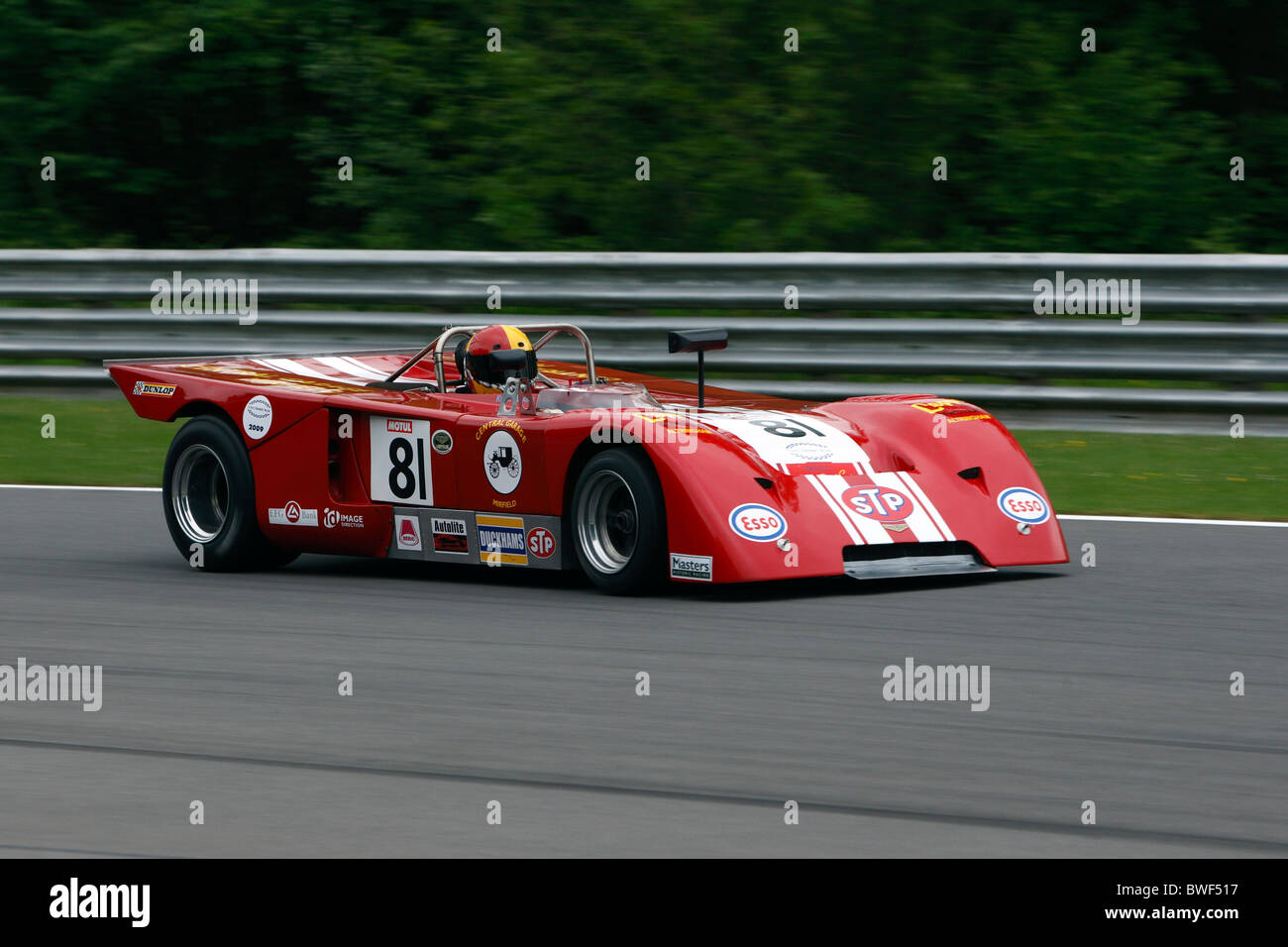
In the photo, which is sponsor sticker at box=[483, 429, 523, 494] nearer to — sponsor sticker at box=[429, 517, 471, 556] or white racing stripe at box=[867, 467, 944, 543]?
sponsor sticker at box=[429, 517, 471, 556]

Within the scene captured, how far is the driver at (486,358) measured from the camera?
8.70 metres

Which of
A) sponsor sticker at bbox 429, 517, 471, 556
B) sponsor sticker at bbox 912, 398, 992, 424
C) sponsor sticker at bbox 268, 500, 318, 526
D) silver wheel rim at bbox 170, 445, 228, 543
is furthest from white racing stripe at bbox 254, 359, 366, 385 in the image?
sponsor sticker at bbox 912, 398, 992, 424

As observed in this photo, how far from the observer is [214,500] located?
9172mm

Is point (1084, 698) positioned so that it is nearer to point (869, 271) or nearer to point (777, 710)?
point (777, 710)

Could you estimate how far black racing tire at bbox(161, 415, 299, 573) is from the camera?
8867mm

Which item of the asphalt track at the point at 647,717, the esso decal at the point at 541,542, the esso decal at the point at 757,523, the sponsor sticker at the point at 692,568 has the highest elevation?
the esso decal at the point at 757,523

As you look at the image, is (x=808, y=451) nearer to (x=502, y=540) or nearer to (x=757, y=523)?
(x=757, y=523)

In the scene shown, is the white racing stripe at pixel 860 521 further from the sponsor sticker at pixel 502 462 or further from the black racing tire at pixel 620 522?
the sponsor sticker at pixel 502 462

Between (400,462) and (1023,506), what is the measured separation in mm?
2553

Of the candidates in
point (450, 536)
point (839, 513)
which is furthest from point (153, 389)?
point (839, 513)

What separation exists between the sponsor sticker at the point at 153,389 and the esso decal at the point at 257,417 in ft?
1.73

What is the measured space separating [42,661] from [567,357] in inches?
257

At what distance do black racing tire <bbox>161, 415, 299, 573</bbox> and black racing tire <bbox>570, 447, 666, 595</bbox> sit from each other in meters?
1.71

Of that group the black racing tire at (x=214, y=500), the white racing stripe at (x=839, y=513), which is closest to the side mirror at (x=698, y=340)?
the white racing stripe at (x=839, y=513)
